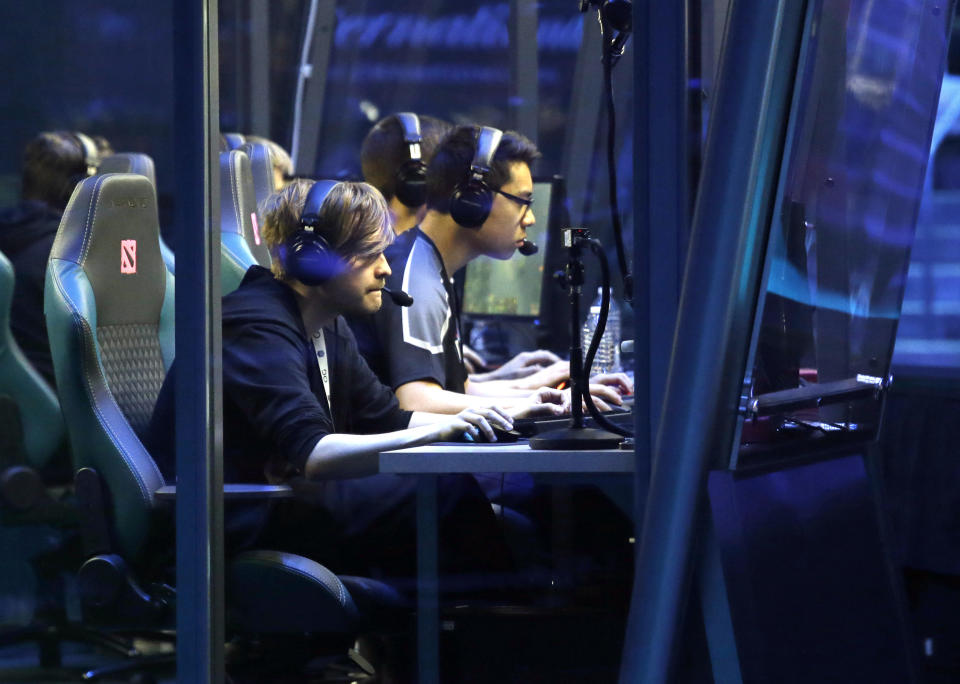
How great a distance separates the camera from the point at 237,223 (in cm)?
245

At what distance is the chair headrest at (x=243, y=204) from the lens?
2.18 meters

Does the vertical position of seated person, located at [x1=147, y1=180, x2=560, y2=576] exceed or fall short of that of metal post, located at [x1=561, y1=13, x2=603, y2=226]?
it falls short

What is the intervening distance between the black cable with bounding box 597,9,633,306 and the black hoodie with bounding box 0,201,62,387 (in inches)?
48.5

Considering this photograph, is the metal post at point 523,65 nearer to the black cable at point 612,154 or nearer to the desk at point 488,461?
the black cable at point 612,154

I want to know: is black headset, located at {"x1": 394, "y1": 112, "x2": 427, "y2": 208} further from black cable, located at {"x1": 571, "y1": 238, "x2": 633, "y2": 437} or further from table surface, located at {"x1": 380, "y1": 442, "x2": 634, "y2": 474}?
table surface, located at {"x1": 380, "y1": 442, "x2": 634, "y2": 474}

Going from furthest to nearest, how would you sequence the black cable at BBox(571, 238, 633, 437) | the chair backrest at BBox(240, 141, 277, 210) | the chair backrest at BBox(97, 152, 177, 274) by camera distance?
the chair backrest at BBox(97, 152, 177, 274)
the chair backrest at BBox(240, 141, 277, 210)
the black cable at BBox(571, 238, 633, 437)

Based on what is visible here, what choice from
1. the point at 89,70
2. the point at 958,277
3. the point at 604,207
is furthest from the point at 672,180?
the point at 89,70

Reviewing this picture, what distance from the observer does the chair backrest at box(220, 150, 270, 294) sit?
6.10 feet

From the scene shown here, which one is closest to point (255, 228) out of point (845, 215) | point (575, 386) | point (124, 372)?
point (124, 372)

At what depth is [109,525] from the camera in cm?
204

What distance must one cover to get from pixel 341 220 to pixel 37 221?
1.40m

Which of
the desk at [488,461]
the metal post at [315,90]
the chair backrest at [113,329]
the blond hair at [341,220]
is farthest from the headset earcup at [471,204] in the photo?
the metal post at [315,90]

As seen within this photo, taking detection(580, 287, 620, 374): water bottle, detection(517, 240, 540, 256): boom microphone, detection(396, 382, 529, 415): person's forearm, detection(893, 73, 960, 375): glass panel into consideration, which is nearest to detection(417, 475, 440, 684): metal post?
detection(580, 287, 620, 374): water bottle

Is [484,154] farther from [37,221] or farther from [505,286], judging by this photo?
[37,221]
